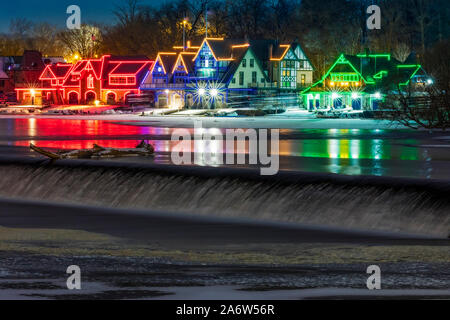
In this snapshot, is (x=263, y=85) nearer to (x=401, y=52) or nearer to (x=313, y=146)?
(x=401, y=52)

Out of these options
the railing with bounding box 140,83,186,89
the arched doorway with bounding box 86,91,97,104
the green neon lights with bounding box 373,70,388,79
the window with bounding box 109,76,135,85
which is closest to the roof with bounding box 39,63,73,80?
the arched doorway with bounding box 86,91,97,104

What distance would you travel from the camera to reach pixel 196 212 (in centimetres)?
2386

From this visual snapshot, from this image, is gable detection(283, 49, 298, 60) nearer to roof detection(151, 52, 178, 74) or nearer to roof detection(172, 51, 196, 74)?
roof detection(172, 51, 196, 74)

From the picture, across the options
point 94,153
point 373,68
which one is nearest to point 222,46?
point 373,68

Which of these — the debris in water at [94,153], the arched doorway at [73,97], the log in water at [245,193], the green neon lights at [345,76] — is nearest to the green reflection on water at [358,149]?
the debris in water at [94,153]

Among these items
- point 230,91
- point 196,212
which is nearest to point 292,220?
point 196,212

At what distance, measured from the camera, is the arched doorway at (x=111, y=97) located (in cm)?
12331

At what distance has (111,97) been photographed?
124 metres

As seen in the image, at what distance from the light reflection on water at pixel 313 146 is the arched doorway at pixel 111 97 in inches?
2559

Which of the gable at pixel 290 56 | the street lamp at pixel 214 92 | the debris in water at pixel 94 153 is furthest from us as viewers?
the gable at pixel 290 56

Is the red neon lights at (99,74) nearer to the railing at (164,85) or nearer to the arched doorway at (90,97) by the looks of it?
the arched doorway at (90,97)

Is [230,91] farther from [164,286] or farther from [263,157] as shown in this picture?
[164,286]

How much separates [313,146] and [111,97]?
84625 millimetres

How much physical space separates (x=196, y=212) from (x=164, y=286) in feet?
31.1
